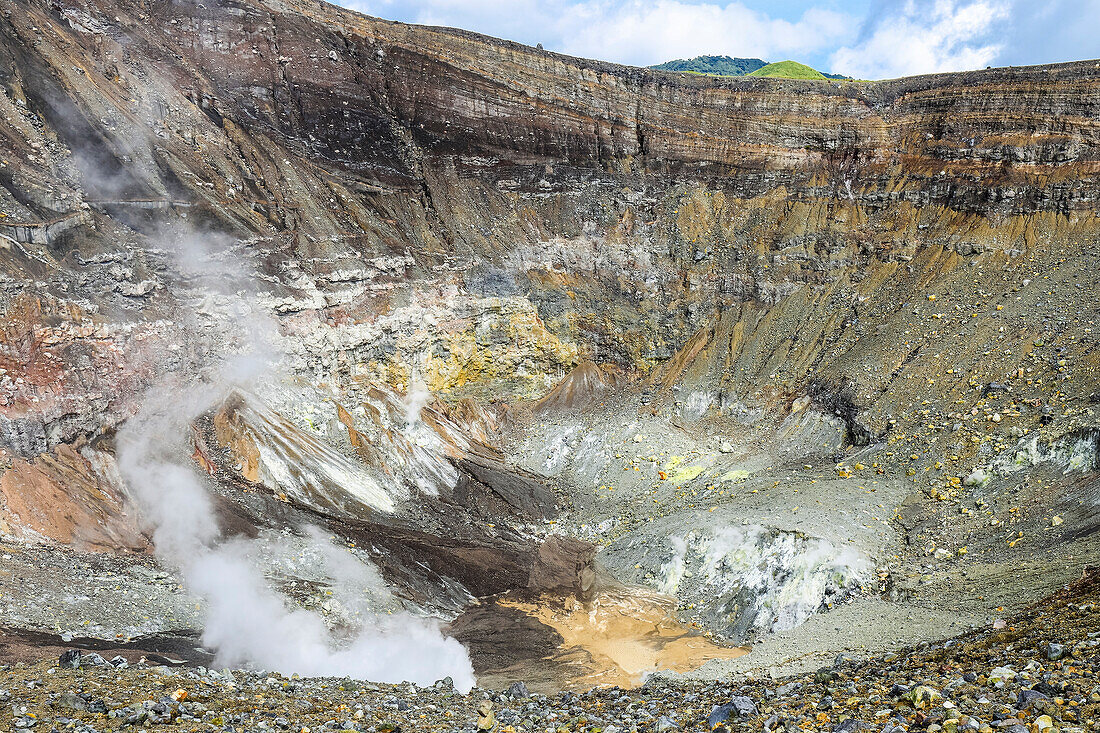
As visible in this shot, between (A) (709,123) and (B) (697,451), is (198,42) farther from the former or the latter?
(B) (697,451)

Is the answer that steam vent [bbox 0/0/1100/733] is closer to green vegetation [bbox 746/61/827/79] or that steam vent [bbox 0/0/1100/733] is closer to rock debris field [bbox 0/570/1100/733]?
rock debris field [bbox 0/570/1100/733]

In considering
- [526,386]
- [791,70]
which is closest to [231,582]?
[526,386]

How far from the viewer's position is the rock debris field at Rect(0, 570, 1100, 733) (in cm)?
736

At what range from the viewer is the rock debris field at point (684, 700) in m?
7.36

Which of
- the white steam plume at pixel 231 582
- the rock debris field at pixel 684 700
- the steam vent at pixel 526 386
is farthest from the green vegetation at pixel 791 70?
the rock debris field at pixel 684 700

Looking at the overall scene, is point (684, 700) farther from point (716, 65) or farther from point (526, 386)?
point (716, 65)

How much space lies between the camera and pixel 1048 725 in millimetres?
6465

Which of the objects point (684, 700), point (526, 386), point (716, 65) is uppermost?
point (716, 65)

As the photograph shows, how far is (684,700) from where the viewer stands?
1027 centimetres

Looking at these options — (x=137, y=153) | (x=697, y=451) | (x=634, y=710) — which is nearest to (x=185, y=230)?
(x=137, y=153)

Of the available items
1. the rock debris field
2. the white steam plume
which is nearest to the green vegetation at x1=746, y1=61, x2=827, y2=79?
the white steam plume

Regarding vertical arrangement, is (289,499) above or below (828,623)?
above

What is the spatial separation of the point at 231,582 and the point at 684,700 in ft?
43.5

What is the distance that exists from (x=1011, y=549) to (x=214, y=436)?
23941 mm
